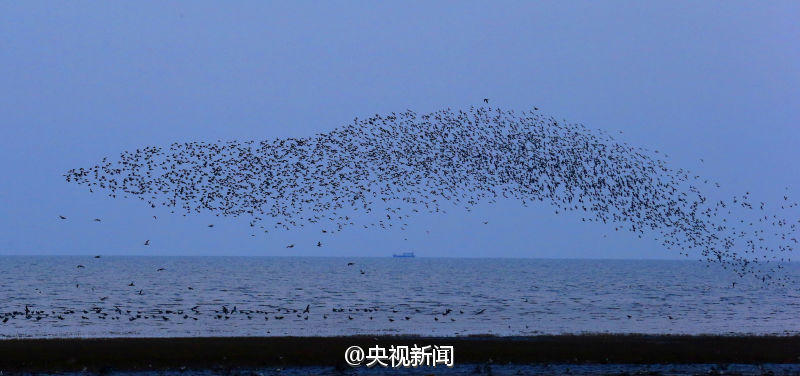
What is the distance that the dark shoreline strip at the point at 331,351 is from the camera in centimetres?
2745

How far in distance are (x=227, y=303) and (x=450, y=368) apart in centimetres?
3610

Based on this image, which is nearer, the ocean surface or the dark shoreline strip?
the dark shoreline strip

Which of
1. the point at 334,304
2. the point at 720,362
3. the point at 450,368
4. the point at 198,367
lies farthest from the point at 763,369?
the point at 334,304

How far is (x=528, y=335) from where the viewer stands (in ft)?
123

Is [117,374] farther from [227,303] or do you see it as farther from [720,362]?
[227,303]

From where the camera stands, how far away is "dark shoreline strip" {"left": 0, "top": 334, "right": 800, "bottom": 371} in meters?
27.5

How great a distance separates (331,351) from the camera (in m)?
30.1

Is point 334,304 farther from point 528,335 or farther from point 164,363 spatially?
point 164,363

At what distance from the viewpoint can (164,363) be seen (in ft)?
89.8

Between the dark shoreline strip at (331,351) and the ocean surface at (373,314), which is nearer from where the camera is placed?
the dark shoreline strip at (331,351)

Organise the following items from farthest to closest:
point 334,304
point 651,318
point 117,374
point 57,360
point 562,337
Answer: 1. point 334,304
2. point 651,318
3. point 562,337
4. point 57,360
5. point 117,374

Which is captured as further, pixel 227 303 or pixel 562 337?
pixel 227 303

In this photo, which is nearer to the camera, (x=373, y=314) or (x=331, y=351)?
(x=331, y=351)

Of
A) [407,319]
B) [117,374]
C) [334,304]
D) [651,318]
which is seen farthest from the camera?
[334,304]
